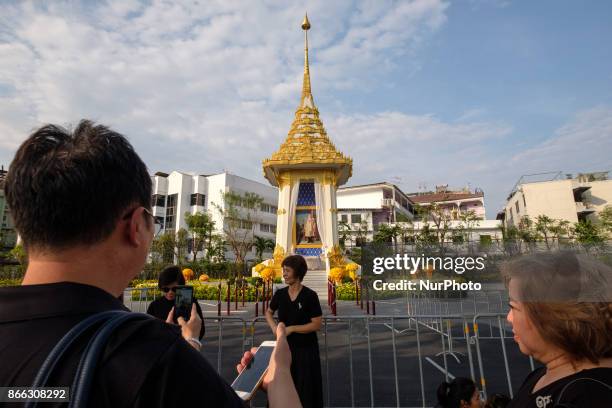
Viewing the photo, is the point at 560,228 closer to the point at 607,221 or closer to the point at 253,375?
the point at 607,221

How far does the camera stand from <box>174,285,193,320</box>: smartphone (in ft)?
7.77

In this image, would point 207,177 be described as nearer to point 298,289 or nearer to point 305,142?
point 305,142

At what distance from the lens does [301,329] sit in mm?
3357

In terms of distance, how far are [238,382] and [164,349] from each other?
84cm

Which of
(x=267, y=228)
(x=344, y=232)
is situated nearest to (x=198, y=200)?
(x=267, y=228)

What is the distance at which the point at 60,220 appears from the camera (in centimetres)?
90

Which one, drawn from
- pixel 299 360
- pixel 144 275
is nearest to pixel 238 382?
pixel 299 360

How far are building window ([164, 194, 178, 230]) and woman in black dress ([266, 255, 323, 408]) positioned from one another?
40.7 m

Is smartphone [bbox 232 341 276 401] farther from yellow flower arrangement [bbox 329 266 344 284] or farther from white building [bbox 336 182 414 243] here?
white building [bbox 336 182 414 243]

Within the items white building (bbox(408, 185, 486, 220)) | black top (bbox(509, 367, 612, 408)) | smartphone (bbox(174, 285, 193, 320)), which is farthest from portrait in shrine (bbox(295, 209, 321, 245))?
white building (bbox(408, 185, 486, 220))

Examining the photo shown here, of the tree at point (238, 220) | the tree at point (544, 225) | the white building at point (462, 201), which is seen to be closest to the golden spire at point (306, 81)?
the tree at point (238, 220)

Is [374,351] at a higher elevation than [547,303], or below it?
below

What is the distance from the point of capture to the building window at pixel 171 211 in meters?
41.6

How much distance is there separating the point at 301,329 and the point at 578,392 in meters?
2.42
